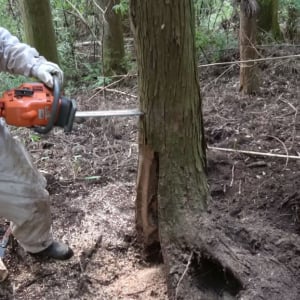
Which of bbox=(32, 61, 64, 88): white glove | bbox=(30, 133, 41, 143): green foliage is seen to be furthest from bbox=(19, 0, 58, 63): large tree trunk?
bbox=(32, 61, 64, 88): white glove

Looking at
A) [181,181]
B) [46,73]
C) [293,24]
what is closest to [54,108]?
[46,73]

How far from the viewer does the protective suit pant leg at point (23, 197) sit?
268 centimetres

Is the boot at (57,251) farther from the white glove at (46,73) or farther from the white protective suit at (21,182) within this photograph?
the white glove at (46,73)

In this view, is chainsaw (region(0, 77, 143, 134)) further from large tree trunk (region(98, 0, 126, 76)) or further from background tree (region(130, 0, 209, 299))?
large tree trunk (region(98, 0, 126, 76))

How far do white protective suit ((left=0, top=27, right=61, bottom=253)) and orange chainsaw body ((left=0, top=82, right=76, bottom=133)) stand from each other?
136mm

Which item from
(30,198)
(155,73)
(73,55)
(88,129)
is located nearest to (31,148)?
(88,129)

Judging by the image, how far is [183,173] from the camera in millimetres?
2564

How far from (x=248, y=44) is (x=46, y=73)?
288cm

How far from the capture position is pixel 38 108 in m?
2.35

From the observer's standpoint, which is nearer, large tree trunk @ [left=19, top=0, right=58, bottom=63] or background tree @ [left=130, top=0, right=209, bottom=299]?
background tree @ [left=130, top=0, right=209, bottom=299]

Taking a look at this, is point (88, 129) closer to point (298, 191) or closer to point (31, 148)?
point (31, 148)

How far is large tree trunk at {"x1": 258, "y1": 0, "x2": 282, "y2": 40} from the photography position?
20.5 feet

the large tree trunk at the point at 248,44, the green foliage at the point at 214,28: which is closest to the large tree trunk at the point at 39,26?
the green foliage at the point at 214,28

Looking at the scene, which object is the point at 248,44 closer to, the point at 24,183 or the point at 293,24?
the point at 293,24
